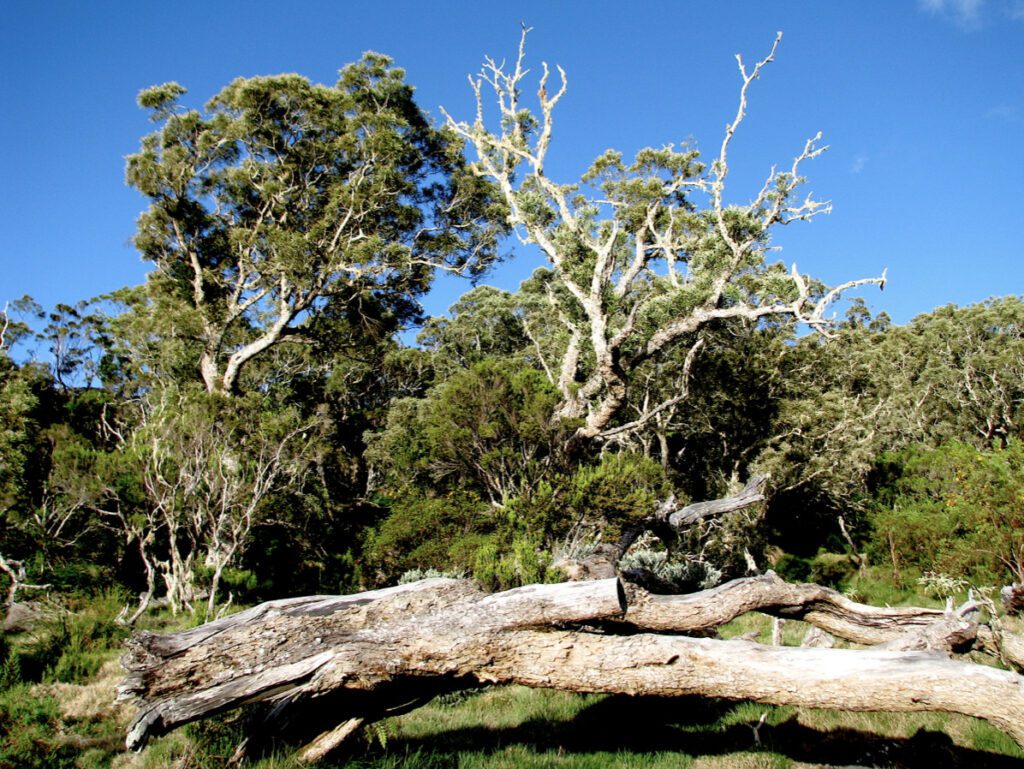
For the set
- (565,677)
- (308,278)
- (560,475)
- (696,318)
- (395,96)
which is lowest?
(565,677)

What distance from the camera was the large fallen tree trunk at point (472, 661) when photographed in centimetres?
319

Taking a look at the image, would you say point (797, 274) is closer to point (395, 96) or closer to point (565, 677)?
point (565, 677)

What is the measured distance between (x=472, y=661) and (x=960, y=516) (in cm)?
1371

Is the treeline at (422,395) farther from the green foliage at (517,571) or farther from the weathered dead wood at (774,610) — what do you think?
the weathered dead wood at (774,610)

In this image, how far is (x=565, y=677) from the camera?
3.58 meters

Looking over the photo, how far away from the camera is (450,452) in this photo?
11680 mm

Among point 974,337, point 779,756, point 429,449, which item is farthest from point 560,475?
point 974,337

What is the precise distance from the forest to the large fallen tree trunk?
0.13 metres

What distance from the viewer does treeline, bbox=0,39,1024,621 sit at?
35.7 feet

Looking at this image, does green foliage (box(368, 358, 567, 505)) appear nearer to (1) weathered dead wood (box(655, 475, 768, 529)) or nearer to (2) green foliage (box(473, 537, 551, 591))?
(1) weathered dead wood (box(655, 475, 768, 529))

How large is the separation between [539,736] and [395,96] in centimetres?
1831

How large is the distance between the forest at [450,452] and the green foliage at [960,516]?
8 centimetres

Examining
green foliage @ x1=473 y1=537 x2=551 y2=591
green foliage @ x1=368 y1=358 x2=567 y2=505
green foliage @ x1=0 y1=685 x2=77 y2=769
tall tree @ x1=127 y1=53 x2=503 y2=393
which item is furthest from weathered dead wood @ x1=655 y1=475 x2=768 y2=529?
tall tree @ x1=127 y1=53 x2=503 y2=393

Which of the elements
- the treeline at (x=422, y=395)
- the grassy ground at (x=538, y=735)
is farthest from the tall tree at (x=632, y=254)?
the grassy ground at (x=538, y=735)
